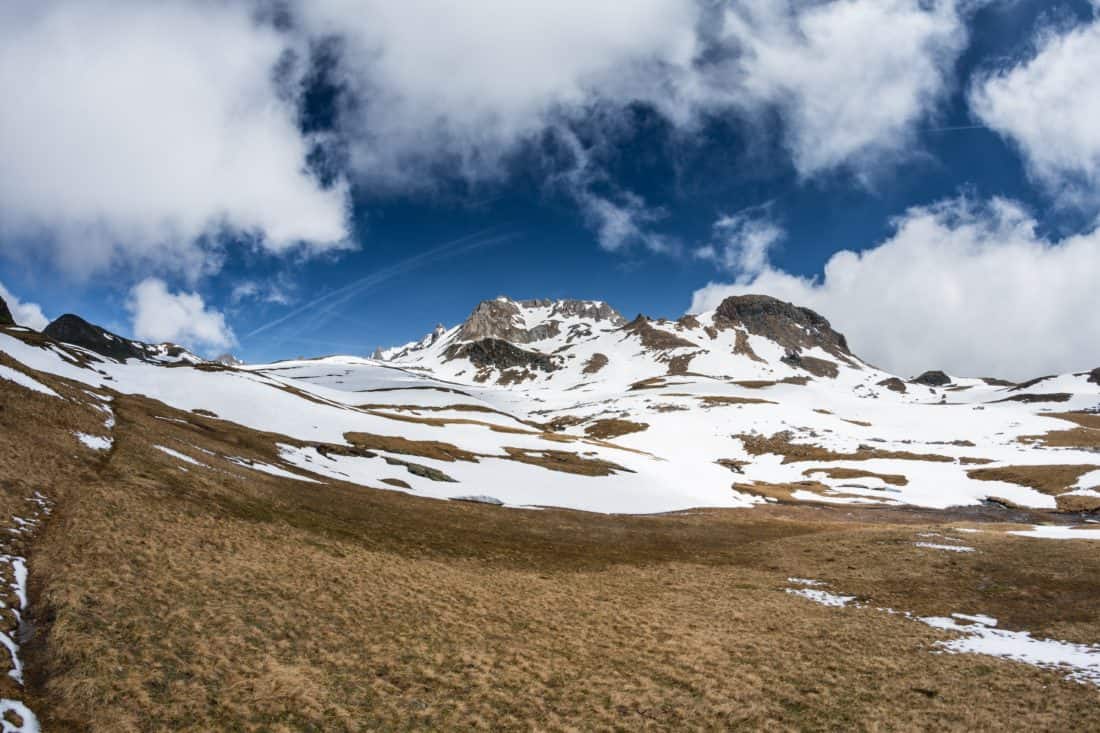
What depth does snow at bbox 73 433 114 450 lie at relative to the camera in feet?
102

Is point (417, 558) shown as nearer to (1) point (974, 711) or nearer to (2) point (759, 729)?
(2) point (759, 729)

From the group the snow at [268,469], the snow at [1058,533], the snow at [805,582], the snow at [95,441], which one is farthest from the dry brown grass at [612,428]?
the snow at [95,441]

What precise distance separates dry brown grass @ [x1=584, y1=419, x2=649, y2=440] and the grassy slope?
109201mm

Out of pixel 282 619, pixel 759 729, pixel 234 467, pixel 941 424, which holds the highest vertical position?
pixel 941 424

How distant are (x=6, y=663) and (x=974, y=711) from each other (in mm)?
23874

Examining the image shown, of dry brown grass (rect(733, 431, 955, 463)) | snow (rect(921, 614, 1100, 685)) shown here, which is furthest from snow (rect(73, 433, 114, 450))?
dry brown grass (rect(733, 431, 955, 463))

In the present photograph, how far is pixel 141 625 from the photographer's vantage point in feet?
46.8

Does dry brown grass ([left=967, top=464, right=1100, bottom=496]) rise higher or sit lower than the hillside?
higher

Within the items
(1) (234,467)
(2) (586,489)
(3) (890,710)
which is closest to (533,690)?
(3) (890,710)

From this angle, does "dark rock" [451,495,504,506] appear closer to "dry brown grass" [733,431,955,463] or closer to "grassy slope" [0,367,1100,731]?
"grassy slope" [0,367,1100,731]

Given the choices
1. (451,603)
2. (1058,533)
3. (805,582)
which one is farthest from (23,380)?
(1058,533)

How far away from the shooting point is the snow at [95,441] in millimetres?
30948

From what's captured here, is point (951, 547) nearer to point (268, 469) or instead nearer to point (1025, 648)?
point (1025, 648)

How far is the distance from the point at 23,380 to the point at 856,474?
365ft
